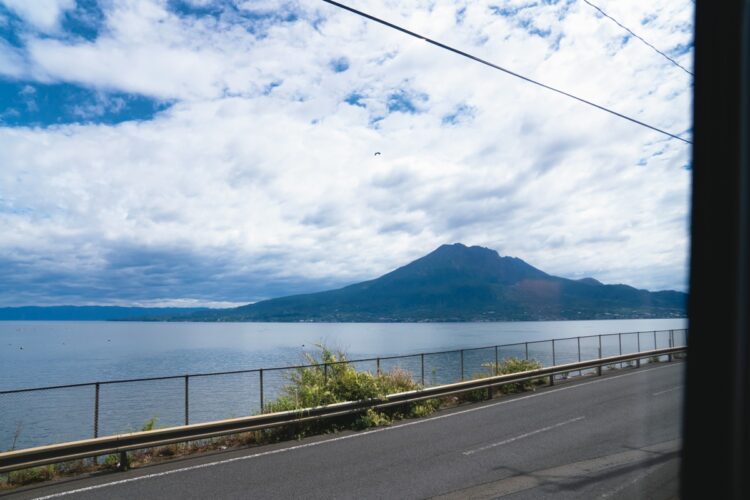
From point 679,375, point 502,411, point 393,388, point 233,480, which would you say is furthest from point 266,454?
point 679,375

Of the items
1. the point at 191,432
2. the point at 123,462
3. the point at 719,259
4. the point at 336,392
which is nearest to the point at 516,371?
the point at 336,392

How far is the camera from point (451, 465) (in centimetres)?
Answer: 934

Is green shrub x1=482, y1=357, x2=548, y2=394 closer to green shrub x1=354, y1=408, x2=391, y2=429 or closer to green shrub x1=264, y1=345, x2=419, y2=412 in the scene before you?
green shrub x1=264, y1=345, x2=419, y2=412

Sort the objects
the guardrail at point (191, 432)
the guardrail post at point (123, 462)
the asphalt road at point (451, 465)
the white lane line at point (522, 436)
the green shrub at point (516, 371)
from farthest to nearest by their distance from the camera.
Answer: the green shrub at point (516, 371), the white lane line at point (522, 436), the guardrail post at point (123, 462), the guardrail at point (191, 432), the asphalt road at point (451, 465)

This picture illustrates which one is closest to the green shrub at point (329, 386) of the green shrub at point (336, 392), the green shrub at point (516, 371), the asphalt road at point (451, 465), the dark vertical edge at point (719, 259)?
the green shrub at point (336, 392)

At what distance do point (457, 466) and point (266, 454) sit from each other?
4012 millimetres

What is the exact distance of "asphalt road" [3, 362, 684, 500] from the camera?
8039mm

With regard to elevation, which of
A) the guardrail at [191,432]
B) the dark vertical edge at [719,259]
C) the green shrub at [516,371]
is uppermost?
the dark vertical edge at [719,259]

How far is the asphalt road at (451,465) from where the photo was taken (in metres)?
8.04

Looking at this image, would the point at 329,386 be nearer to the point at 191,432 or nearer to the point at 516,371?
the point at 191,432

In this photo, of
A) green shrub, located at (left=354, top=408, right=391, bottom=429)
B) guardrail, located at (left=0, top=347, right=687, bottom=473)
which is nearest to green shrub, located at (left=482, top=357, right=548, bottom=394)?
guardrail, located at (left=0, top=347, right=687, bottom=473)

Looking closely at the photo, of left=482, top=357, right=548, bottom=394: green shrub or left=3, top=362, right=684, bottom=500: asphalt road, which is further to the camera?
left=482, top=357, right=548, bottom=394: green shrub

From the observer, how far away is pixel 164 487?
340 inches

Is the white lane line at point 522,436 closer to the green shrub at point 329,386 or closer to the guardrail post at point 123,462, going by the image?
the green shrub at point 329,386
